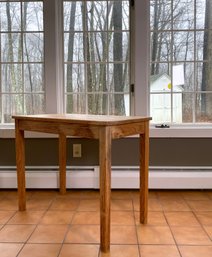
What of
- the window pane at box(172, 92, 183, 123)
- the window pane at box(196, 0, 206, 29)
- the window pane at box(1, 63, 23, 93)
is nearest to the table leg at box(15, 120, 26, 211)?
the window pane at box(1, 63, 23, 93)

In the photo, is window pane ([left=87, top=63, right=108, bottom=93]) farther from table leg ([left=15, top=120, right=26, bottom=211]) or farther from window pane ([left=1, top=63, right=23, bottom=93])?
table leg ([left=15, top=120, right=26, bottom=211])

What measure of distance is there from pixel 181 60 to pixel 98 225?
169 centimetres

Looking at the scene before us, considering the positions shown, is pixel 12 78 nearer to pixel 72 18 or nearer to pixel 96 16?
pixel 72 18

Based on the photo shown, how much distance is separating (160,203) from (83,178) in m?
0.74

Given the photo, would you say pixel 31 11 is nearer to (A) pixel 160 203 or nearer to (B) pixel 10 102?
(B) pixel 10 102

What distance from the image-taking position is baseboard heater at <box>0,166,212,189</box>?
2.82 m

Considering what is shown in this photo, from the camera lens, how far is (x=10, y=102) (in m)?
3.02

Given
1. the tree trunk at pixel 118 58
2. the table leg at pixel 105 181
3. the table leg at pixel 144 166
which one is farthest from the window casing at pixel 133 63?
the table leg at pixel 105 181

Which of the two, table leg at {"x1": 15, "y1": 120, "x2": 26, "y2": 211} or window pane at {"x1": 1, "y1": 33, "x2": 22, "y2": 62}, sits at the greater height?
window pane at {"x1": 1, "y1": 33, "x2": 22, "y2": 62}

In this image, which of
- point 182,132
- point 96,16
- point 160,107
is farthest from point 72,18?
point 182,132

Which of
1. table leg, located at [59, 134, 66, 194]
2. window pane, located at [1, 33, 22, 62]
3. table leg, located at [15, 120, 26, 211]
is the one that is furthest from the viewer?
window pane, located at [1, 33, 22, 62]

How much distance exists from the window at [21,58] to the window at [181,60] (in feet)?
3.48

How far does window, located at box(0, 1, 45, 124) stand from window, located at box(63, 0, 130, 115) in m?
0.26

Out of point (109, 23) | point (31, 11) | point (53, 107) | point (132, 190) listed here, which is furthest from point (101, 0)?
point (132, 190)
